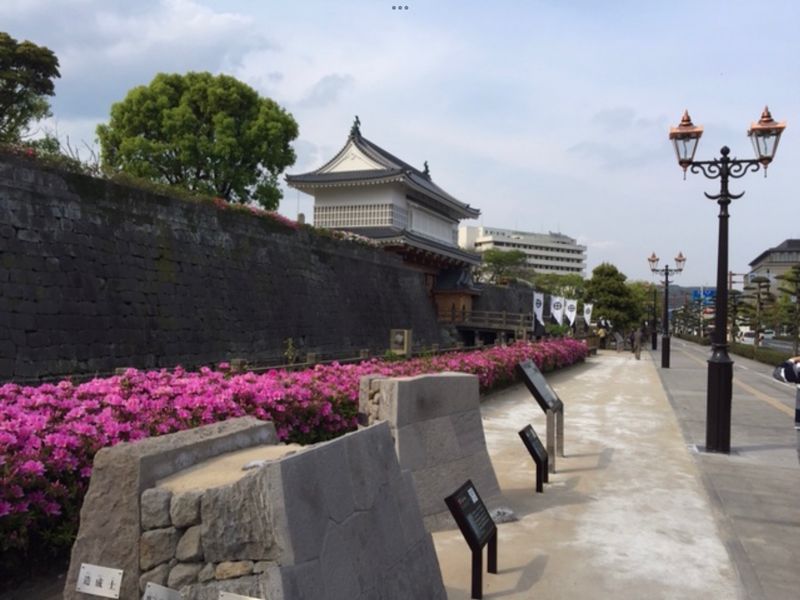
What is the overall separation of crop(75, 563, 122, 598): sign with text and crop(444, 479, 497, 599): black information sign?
1927mm

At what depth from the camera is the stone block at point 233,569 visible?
228 cm

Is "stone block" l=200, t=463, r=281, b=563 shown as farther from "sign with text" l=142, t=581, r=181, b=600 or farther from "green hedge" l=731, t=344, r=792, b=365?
"green hedge" l=731, t=344, r=792, b=365

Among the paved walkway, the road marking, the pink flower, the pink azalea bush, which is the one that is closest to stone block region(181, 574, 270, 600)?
the pink azalea bush

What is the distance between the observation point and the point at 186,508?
94.0 inches

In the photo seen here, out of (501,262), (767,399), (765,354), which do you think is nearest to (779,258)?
(501,262)

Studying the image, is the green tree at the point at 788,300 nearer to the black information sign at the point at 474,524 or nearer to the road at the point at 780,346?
the road at the point at 780,346

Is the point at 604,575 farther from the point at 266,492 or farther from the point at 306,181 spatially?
the point at 306,181

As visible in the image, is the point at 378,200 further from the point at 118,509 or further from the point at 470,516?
the point at 118,509

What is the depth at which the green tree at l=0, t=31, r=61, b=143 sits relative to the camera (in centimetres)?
2230

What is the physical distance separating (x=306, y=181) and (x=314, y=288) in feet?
36.8

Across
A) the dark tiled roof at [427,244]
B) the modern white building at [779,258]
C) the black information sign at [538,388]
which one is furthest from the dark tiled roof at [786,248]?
the black information sign at [538,388]

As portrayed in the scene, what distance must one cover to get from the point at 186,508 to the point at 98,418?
242cm

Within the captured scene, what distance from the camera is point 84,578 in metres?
2.49

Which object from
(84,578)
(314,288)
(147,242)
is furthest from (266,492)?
(314,288)
